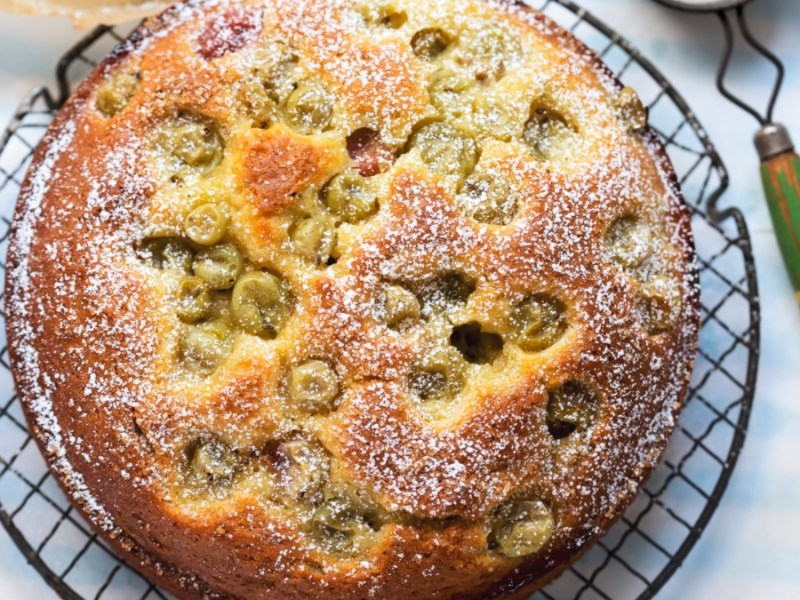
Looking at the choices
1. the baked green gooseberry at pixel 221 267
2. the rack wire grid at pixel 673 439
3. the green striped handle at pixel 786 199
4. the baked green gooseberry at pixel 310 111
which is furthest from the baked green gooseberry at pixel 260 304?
the green striped handle at pixel 786 199

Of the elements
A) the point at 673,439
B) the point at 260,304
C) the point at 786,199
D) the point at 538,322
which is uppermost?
the point at 786,199

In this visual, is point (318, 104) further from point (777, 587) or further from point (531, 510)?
point (777, 587)

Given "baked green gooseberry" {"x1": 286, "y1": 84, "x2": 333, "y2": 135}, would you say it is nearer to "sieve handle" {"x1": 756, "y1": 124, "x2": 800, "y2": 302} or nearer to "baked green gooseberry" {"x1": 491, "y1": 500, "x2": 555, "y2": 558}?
"baked green gooseberry" {"x1": 491, "y1": 500, "x2": 555, "y2": 558}

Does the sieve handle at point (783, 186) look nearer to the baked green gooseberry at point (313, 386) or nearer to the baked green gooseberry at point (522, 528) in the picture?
the baked green gooseberry at point (522, 528)

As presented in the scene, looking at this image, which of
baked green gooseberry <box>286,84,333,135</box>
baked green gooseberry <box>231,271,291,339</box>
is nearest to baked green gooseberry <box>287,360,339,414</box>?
baked green gooseberry <box>231,271,291,339</box>

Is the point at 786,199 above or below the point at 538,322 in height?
above

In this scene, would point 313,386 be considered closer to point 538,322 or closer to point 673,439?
point 538,322

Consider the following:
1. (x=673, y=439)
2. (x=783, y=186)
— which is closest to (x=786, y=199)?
(x=783, y=186)
